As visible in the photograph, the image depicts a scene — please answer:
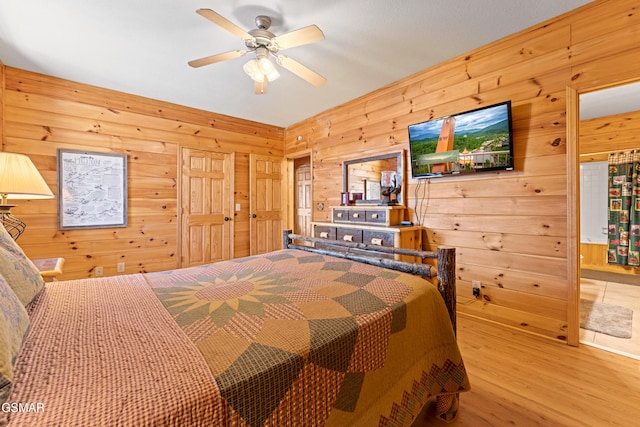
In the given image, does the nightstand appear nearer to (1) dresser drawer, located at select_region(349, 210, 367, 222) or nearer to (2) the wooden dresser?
(2) the wooden dresser

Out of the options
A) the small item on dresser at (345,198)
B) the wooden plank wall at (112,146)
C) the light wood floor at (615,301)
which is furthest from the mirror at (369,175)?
the light wood floor at (615,301)

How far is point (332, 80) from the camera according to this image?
326cm

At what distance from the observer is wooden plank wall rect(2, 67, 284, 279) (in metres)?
3.03

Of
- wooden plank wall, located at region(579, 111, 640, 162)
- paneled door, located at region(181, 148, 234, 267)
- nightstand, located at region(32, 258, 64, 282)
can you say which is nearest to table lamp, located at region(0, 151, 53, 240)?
nightstand, located at region(32, 258, 64, 282)

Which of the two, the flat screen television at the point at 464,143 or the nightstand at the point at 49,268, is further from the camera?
the flat screen television at the point at 464,143

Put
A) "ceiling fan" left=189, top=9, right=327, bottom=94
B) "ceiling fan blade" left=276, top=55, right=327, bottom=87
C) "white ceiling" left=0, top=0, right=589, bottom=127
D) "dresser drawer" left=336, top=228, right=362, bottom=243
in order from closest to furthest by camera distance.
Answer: "ceiling fan" left=189, top=9, right=327, bottom=94 < "white ceiling" left=0, top=0, right=589, bottom=127 < "ceiling fan blade" left=276, top=55, right=327, bottom=87 < "dresser drawer" left=336, top=228, right=362, bottom=243

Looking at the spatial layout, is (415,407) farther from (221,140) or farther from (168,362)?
(221,140)

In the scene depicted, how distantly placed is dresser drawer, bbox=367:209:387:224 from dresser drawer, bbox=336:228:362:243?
200 mm

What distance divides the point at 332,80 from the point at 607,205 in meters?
5.03

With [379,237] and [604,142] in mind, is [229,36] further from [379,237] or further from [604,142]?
[604,142]

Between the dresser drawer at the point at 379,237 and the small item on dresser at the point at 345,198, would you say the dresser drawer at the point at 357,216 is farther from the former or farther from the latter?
the small item on dresser at the point at 345,198

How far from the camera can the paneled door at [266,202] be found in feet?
15.5

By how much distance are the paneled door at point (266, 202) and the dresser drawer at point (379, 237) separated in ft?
7.55

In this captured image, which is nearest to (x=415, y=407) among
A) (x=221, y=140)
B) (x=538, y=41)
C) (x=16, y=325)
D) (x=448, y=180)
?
(x=16, y=325)
